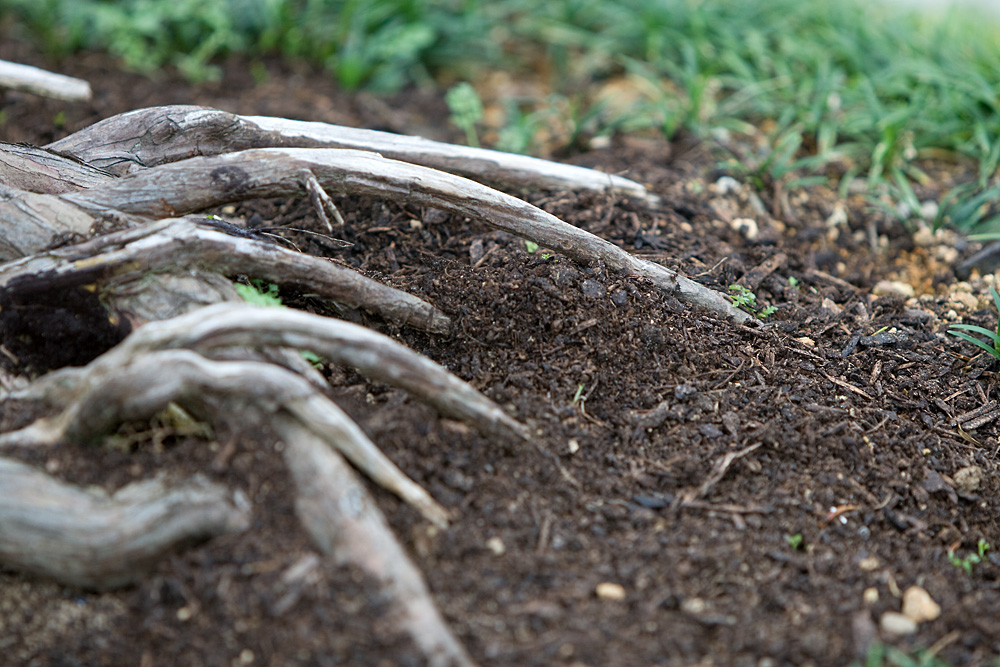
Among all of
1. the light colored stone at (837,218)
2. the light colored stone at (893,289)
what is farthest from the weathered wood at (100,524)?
the light colored stone at (837,218)

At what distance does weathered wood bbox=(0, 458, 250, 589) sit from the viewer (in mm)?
2127

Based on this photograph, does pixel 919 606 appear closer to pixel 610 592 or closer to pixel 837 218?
pixel 610 592

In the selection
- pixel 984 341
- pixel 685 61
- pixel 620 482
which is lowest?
pixel 620 482

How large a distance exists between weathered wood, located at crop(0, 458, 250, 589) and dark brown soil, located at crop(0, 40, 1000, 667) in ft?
0.22

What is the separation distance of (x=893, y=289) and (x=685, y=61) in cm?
255

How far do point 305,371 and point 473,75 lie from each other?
4.74 m

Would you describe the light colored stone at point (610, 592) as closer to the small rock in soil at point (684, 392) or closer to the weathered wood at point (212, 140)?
the small rock in soil at point (684, 392)

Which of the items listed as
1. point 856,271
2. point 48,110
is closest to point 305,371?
point 856,271

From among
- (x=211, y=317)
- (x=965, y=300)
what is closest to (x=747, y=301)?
(x=965, y=300)

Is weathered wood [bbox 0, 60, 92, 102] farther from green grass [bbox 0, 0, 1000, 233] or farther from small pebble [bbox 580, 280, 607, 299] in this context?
small pebble [bbox 580, 280, 607, 299]

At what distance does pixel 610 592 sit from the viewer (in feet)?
7.48

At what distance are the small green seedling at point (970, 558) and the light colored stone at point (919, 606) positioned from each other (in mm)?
264

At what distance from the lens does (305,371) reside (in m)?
2.54

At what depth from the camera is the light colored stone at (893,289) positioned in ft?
13.0
